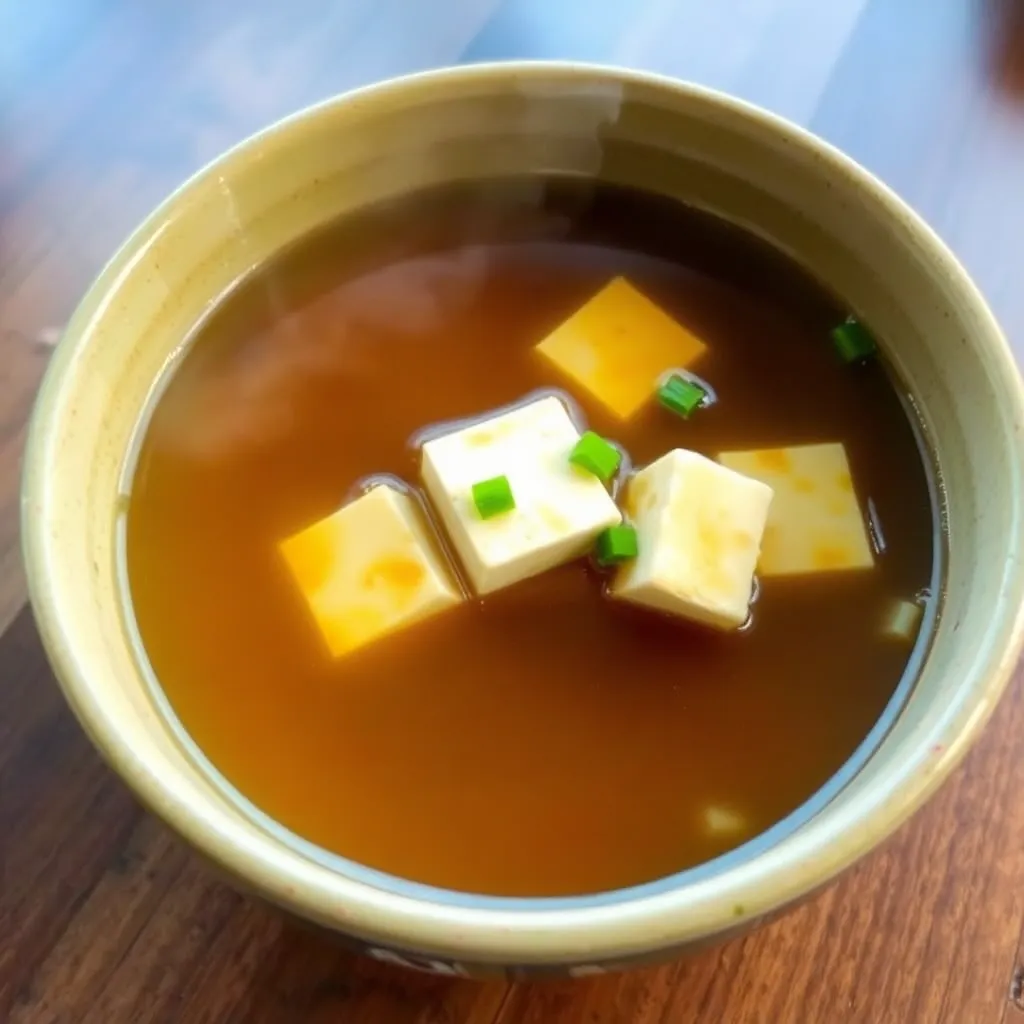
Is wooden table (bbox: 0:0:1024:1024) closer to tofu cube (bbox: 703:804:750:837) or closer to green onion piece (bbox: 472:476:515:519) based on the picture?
tofu cube (bbox: 703:804:750:837)

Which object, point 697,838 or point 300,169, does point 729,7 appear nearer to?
point 300,169

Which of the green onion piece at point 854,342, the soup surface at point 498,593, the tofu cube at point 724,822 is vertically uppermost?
the green onion piece at point 854,342

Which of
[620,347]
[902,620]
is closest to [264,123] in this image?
[620,347]

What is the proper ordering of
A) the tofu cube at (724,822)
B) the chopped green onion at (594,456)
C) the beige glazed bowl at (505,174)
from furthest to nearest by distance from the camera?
the chopped green onion at (594,456) → the tofu cube at (724,822) → the beige glazed bowl at (505,174)

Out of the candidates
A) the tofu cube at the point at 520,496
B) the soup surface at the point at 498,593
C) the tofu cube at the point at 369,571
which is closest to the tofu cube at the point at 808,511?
the soup surface at the point at 498,593

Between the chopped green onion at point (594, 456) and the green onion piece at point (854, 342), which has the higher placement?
the green onion piece at point (854, 342)

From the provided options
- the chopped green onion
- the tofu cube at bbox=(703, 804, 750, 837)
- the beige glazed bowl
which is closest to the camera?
the beige glazed bowl

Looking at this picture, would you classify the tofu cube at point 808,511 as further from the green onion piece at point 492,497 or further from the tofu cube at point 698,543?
the green onion piece at point 492,497

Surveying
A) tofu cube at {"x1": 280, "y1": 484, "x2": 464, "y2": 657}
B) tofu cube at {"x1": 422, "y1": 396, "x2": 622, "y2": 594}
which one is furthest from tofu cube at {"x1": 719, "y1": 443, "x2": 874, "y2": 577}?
tofu cube at {"x1": 280, "y1": 484, "x2": 464, "y2": 657}
